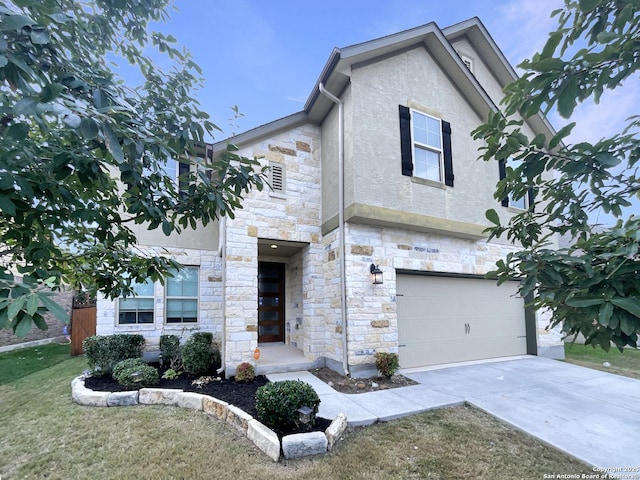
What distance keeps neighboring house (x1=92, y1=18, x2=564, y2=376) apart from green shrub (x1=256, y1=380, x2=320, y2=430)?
7.96ft

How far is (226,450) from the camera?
3.88 metres

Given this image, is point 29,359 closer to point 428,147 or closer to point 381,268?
point 381,268

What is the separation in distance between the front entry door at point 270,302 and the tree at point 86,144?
20.5 ft

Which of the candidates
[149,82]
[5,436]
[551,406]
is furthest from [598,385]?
[5,436]

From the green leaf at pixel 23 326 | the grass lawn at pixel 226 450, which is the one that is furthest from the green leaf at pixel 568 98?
the grass lawn at pixel 226 450

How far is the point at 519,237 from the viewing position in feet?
8.59

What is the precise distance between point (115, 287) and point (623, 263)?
3933 mm

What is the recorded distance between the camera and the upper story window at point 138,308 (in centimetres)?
812

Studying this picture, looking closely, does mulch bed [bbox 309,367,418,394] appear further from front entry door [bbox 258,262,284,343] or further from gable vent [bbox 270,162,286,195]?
gable vent [bbox 270,162,286,195]

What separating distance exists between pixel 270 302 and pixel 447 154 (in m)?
6.42

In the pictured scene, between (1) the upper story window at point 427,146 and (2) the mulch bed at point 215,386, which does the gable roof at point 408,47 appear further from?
(2) the mulch bed at point 215,386

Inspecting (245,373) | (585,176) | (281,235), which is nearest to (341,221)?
(281,235)

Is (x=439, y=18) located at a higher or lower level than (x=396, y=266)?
higher

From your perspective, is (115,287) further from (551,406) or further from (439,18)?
(439,18)
